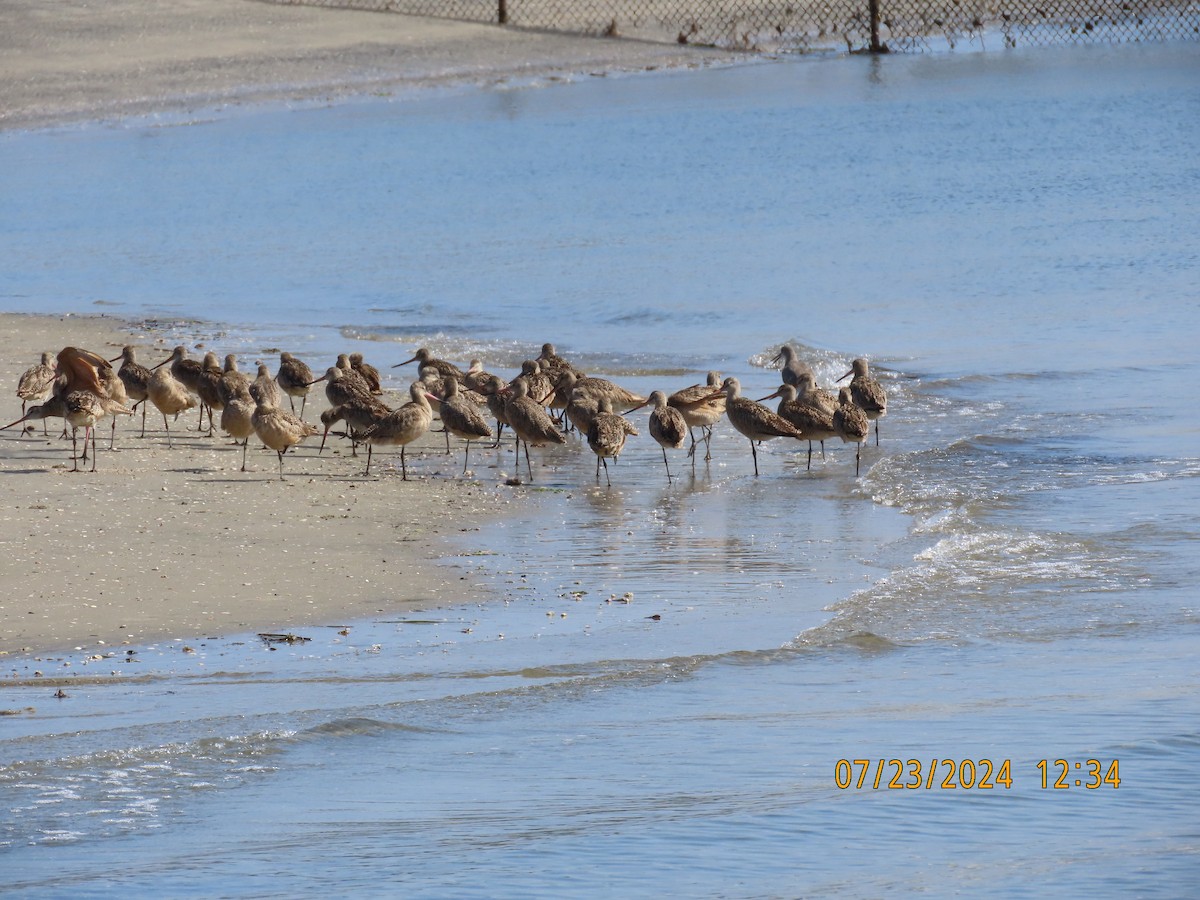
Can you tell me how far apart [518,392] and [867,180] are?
53.0 ft

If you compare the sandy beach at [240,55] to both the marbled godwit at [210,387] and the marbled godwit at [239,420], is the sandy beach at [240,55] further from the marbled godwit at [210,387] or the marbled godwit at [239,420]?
the marbled godwit at [239,420]

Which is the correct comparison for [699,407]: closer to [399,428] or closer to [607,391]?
[607,391]

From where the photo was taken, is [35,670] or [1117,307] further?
[1117,307]

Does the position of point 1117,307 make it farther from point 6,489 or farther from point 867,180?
point 6,489

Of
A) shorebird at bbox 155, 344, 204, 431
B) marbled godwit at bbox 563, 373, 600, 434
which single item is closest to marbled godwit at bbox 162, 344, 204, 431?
shorebird at bbox 155, 344, 204, 431

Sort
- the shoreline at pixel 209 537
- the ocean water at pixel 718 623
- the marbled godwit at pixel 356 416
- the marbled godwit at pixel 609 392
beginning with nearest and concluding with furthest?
the ocean water at pixel 718 623 → the shoreline at pixel 209 537 → the marbled godwit at pixel 356 416 → the marbled godwit at pixel 609 392

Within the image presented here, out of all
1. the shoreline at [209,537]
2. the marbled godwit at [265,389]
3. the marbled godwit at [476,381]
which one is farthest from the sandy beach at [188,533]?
the marbled godwit at [476,381]

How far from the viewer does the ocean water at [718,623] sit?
6.40 meters

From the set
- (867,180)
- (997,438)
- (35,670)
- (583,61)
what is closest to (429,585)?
(35,670)

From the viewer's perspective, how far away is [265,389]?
1341cm

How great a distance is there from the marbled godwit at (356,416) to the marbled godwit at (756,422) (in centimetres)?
240

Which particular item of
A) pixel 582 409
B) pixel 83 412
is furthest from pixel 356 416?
pixel 83 412

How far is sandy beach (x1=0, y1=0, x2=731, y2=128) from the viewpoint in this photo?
35.8 meters

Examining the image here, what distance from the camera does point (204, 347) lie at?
17016 millimetres
